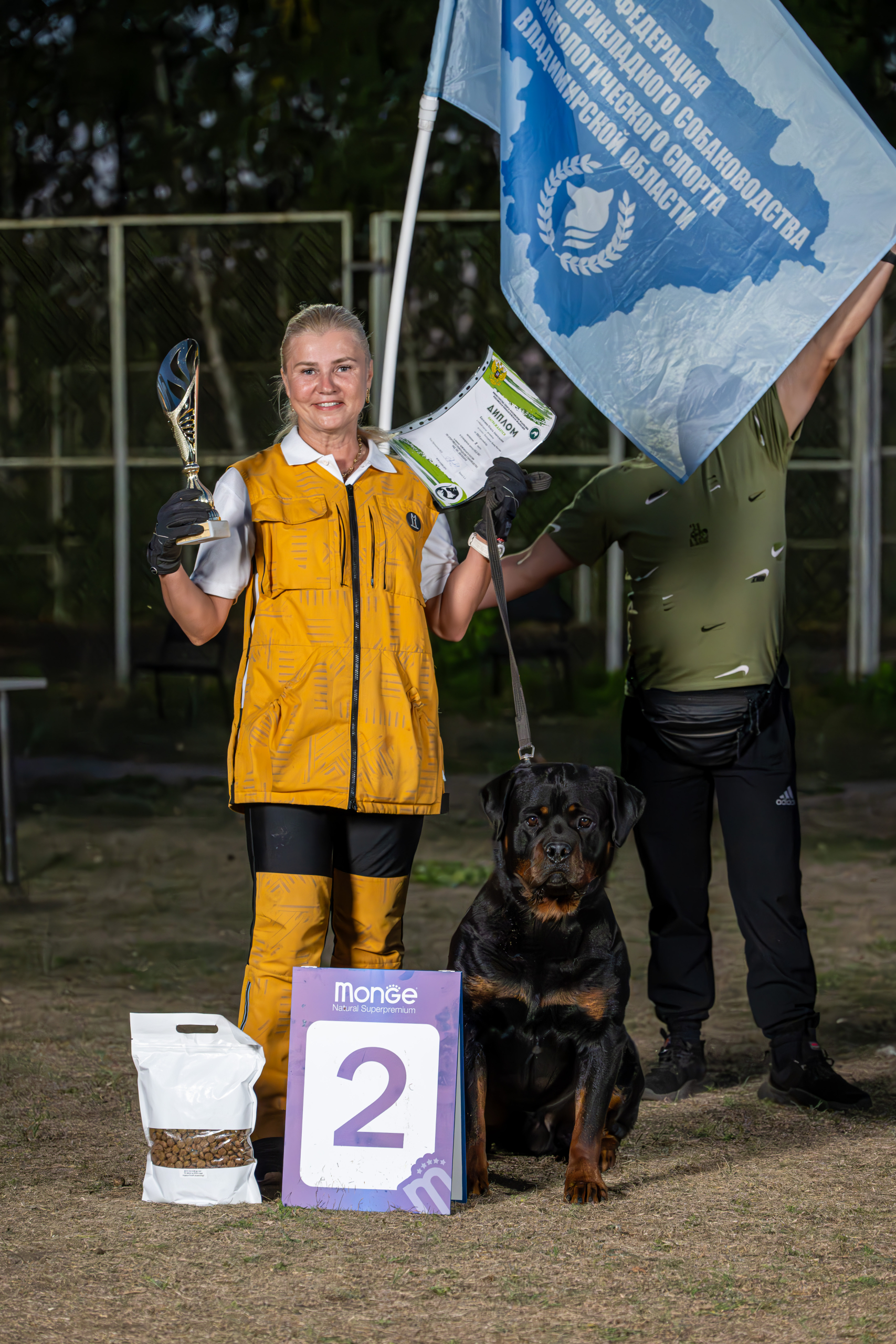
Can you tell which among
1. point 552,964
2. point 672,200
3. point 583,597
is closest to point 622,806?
point 552,964

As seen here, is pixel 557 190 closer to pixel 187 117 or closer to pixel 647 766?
pixel 647 766

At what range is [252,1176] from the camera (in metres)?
2.80

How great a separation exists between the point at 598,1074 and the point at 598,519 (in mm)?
1393

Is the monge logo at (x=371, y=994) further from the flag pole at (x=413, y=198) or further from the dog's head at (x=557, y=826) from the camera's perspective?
the flag pole at (x=413, y=198)

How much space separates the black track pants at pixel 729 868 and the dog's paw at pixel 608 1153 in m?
0.58

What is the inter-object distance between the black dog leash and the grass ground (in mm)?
893

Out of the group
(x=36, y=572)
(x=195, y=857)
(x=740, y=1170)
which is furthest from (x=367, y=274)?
(x=740, y=1170)

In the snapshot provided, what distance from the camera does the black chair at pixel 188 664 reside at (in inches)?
445

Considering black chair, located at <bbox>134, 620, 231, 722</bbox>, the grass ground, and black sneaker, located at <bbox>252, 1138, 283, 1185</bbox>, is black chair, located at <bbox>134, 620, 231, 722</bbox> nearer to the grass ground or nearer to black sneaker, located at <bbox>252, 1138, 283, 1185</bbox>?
the grass ground

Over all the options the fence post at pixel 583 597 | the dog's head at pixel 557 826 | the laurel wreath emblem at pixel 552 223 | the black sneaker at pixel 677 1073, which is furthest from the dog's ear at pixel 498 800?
the fence post at pixel 583 597

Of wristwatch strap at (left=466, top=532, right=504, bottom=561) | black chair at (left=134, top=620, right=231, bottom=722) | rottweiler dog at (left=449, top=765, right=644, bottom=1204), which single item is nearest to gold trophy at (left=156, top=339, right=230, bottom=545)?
wristwatch strap at (left=466, top=532, right=504, bottom=561)

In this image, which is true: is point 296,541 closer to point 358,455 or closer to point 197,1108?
point 358,455

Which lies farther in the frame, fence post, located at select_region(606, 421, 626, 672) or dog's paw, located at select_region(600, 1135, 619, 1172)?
fence post, located at select_region(606, 421, 626, 672)

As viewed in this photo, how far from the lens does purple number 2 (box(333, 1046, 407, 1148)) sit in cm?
273
